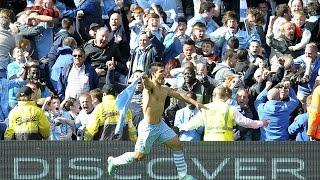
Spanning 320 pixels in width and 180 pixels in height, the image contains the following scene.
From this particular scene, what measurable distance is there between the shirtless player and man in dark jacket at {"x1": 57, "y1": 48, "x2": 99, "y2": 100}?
291 centimetres

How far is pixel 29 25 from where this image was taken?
75.5ft

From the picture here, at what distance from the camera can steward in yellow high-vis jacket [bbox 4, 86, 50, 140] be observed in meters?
20.0

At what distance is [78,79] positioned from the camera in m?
22.0

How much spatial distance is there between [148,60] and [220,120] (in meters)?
2.97

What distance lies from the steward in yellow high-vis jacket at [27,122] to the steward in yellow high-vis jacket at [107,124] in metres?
0.66

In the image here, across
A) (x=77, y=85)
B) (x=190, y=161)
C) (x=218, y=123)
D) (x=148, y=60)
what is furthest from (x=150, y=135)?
(x=148, y=60)

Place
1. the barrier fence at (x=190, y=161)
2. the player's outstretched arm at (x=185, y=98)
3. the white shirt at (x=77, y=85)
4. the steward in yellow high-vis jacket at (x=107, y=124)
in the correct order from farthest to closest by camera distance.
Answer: the white shirt at (x=77, y=85) < the steward in yellow high-vis jacket at (x=107, y=124) < the barrier fence at (x=190, y=161) < the player's outstretched arm at (x=185, y=98)

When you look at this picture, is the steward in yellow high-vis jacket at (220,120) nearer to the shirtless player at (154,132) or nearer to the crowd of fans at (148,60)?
the crowd of fans at (148,60)

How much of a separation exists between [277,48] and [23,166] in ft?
19.0

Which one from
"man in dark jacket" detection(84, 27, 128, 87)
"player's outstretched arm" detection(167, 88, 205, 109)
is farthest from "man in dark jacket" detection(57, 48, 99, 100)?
"player's outstretched arm" detection(167, 88, 205, 109)

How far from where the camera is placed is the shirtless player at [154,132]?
18938 mm

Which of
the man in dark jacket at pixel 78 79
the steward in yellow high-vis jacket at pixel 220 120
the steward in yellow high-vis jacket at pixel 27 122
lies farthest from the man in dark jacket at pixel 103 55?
the steward in yellow high-vis jacket at pixel 220 120

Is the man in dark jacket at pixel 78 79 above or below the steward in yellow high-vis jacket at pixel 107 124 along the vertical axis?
above

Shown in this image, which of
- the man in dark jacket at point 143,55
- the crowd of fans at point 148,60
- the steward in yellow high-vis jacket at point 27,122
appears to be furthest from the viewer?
the man in dark jacket at point 143,55
